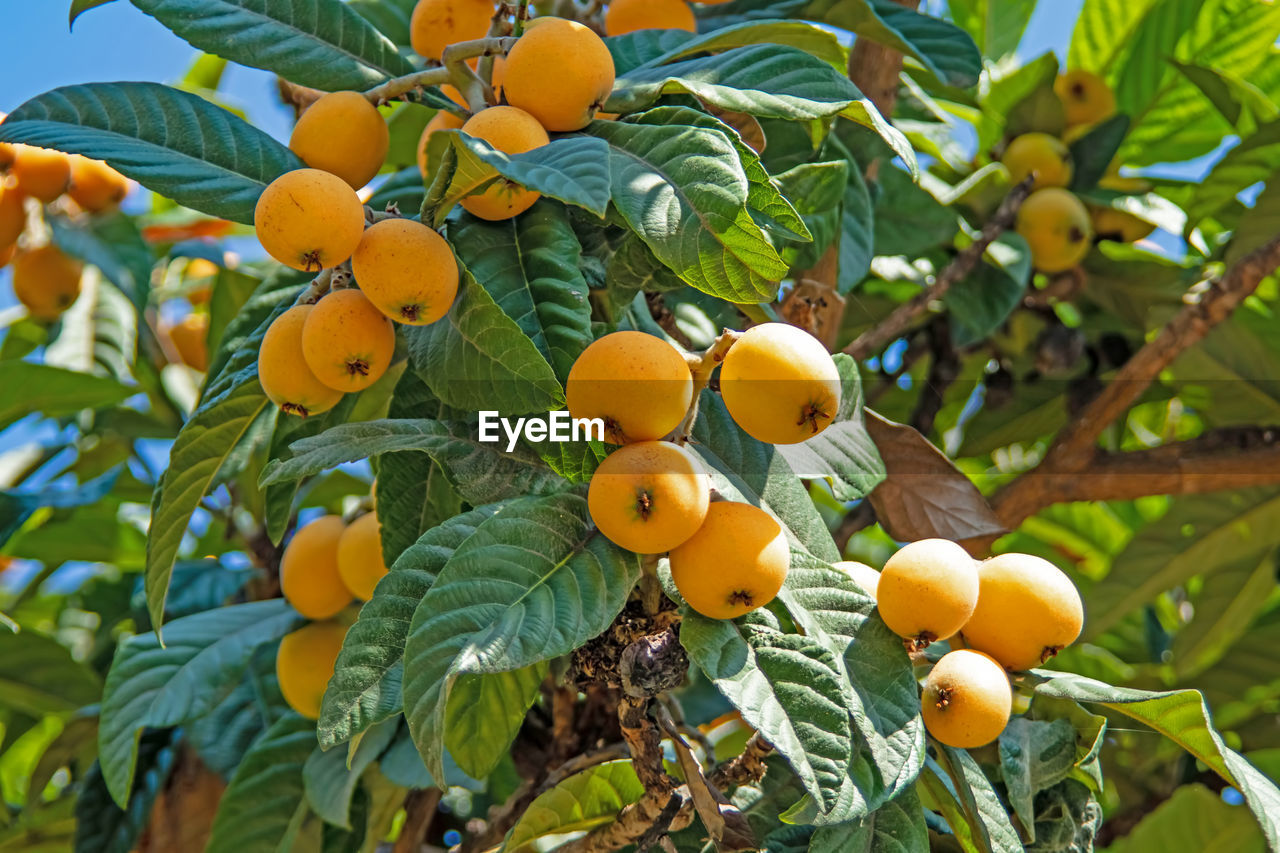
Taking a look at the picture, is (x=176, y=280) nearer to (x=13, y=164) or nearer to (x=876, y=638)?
(x=13, y=164)

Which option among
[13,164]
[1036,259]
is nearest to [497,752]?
[1036,259]

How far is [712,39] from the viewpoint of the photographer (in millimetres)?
1092

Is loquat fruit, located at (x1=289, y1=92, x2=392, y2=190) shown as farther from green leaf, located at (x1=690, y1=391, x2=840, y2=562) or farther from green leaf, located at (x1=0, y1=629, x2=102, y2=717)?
green leaf, located at (x1=0, y1=629, x2=102, y2=717)

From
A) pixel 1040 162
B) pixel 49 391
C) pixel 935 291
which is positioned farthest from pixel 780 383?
pixel 49 391

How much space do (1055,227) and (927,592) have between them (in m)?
1.05

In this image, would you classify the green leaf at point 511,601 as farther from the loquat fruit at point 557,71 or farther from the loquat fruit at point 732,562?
the loquat fruit at point 557,71

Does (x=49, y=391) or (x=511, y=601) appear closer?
(x=511, y=601)

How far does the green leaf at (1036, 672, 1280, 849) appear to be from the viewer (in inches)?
36.5

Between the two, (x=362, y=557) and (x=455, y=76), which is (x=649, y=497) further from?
(x=362, y=557)

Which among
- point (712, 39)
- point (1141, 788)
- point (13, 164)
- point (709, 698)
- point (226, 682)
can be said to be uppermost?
point (712, 39)

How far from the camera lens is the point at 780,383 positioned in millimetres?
815

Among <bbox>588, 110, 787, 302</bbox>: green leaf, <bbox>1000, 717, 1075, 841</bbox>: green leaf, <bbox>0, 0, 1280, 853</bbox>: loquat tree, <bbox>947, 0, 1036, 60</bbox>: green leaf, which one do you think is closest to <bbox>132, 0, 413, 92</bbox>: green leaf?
<bbox>0, 0, 1280, 853</bbox>: loquat tree

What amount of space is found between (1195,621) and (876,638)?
1250 millimetres

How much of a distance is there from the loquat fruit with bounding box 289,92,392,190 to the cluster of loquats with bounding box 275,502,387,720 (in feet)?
1.42
